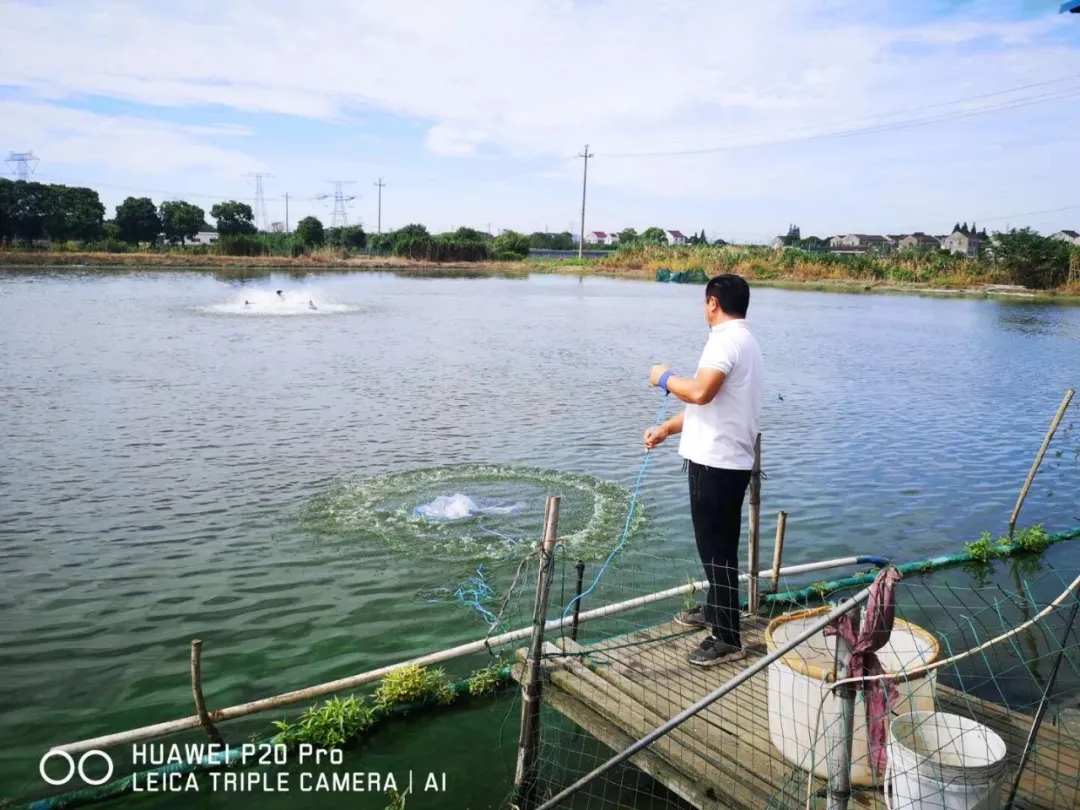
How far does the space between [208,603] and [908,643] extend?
515 centimetres

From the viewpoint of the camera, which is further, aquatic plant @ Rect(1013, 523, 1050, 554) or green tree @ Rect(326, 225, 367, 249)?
green tree @ Rect(326, 225, 367, 249)

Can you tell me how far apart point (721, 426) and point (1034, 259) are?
5909 cm

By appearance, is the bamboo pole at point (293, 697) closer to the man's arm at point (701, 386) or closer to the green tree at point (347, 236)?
the man's arm at point (701, 386)

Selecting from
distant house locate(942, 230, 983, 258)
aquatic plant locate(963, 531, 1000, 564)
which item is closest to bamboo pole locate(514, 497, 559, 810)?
aquatic plant locate(963, 531, 1000, 564)

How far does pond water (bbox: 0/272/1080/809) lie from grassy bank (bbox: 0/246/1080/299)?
1406 inches

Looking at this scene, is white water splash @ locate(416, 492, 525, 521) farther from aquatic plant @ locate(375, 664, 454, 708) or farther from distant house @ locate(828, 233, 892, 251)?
distant house @ locate(828, 233, 892, 251)

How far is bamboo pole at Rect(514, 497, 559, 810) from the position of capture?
3730mm

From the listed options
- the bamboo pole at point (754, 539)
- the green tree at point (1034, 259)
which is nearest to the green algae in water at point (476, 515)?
the bamboo pole at point (754, 539)

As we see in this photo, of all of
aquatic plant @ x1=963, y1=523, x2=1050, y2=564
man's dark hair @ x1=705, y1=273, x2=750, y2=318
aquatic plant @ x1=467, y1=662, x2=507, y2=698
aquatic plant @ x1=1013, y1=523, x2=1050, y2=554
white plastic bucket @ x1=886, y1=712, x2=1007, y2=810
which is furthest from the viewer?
aquatic plant @ x1=1013, y1=523, x2=1050, y2=554

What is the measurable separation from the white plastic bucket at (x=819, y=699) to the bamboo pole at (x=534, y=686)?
3.62ft

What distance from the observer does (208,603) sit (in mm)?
6258

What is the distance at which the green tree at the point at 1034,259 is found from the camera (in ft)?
170

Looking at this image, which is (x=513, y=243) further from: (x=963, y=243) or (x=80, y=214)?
(x=963, y=243)

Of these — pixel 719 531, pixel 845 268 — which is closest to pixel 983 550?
pixel 719 531
